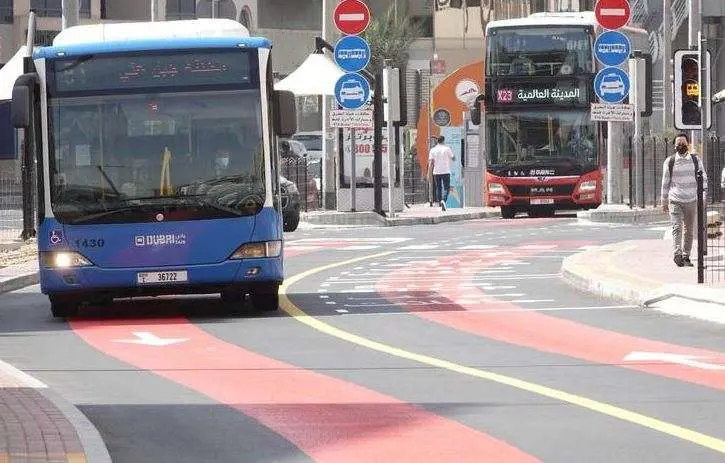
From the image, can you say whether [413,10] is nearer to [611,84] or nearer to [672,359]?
[611,84]

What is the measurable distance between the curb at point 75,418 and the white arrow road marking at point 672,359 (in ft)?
14.7

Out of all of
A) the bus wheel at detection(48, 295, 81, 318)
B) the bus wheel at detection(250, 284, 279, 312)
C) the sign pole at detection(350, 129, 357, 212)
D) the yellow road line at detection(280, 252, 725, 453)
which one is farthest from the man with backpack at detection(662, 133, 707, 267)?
the sign pole at detection(350, 129, 357, 212)

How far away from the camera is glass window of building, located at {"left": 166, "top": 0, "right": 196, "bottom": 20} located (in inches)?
3905

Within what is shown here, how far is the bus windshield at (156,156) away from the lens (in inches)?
875

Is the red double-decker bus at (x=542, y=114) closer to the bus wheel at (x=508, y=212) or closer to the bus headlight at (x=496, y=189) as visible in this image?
the bus headlight at (x=496, y=189)

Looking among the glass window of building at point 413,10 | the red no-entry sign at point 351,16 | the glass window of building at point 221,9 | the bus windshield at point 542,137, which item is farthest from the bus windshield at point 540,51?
the glass window of building at point 413,10

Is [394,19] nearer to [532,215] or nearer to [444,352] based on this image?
[532,215]

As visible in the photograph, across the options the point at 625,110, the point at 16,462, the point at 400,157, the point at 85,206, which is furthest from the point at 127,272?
the point at 400,157

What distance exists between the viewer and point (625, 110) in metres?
42.6

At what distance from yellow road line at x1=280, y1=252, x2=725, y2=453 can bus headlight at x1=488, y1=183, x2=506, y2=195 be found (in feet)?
90.7

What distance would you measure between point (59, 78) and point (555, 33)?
97.2 ft

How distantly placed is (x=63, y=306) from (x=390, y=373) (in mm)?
7531

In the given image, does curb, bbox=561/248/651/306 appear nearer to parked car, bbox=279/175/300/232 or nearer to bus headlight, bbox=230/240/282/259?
bus headlight, bbox=230/240/282/259

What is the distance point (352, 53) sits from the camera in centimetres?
4475
